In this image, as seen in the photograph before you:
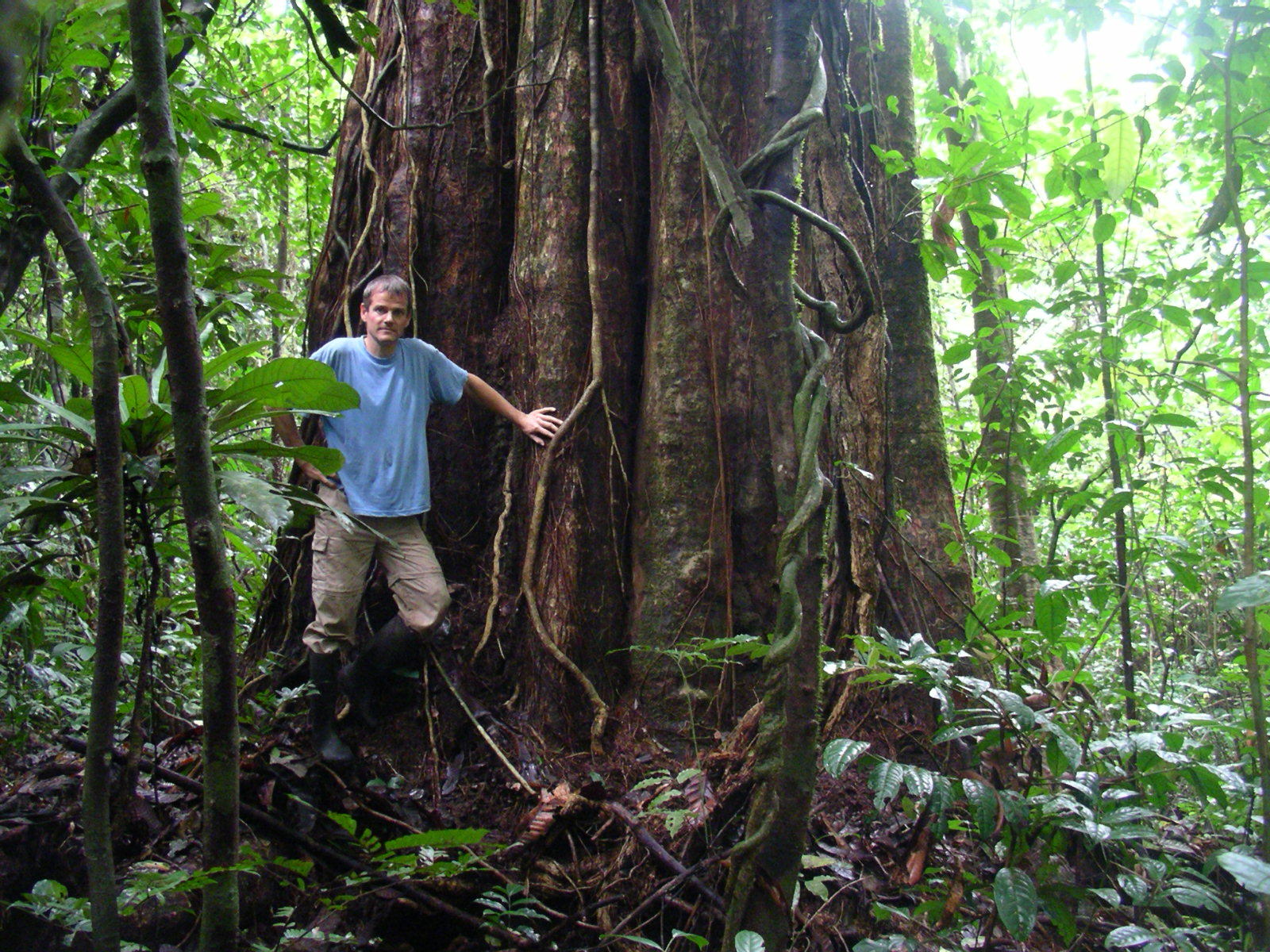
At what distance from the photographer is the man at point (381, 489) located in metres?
3.34

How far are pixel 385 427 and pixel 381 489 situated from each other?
0.26 m

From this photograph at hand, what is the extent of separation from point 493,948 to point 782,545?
59.6 inches

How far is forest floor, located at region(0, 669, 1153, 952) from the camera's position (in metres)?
2.13

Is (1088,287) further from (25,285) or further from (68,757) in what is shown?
(25,285)

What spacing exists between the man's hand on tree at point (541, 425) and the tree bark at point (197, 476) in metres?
2.06

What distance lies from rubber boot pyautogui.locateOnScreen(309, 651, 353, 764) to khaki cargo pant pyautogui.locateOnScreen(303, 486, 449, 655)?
53 millimetres

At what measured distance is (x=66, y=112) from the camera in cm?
308

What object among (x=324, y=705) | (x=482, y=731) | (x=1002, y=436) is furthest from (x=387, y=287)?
(x=1002, y=436)

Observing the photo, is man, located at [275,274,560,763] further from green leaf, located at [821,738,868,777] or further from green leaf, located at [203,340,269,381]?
green leaf, located at [821,738,868,777]

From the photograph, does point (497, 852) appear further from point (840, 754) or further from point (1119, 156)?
point (1119, 156)

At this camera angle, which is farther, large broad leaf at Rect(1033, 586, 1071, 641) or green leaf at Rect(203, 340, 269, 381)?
large broad leaf at Rect(1033, 586, 1071, 641)

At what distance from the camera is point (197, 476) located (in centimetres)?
131

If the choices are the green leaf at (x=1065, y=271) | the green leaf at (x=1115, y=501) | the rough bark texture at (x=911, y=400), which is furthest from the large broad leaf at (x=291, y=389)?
the green leaf at (x=1065, y=271)

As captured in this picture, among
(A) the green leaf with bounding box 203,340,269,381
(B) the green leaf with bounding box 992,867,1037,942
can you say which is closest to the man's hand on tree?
(A) the green leaf with bounding box 203,340,269,381
